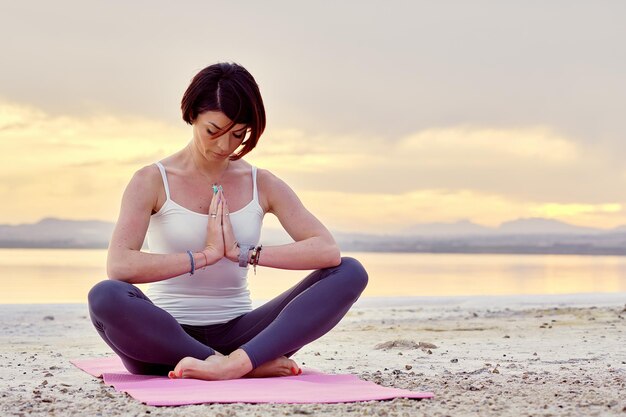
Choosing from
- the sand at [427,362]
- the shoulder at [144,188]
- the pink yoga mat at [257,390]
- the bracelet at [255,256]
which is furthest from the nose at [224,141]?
the sand at [427,362]

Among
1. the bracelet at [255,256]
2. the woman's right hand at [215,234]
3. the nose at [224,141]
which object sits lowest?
the bracelet at [255,256]

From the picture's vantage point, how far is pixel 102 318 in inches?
143

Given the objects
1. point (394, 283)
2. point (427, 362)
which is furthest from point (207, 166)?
point (394, 283)

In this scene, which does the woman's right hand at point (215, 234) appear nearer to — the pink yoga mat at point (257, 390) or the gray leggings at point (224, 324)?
the gray leggings at point (224, 324)

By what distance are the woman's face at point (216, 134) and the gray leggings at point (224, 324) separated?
25.2 inches

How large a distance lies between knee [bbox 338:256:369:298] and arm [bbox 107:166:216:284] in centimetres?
60

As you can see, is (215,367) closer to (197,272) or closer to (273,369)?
(273,369)

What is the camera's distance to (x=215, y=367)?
3.65 m

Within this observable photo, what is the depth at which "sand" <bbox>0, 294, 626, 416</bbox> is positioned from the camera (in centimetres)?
322

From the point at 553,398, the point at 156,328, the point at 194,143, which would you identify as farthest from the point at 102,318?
the point at 553,398

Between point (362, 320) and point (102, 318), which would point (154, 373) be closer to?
point (102, 318)

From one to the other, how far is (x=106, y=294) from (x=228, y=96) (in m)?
0.91

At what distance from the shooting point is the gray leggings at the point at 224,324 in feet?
11.9

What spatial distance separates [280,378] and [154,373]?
1.84 ft
